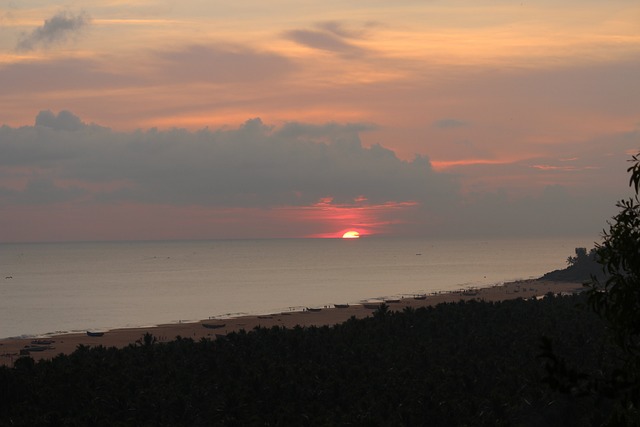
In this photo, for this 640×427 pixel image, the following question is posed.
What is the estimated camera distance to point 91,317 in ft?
579

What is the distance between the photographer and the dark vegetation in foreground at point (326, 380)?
53.3 meters

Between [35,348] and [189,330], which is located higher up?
[189,330]

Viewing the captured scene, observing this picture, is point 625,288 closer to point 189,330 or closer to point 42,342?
point 42,342

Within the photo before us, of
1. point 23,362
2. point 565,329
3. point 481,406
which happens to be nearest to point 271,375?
point 481,406

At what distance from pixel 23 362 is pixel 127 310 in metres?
126

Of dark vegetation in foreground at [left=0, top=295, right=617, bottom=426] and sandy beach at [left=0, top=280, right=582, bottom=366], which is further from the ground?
sandy beach at [left=0, top=280, right=582, bottom=366]

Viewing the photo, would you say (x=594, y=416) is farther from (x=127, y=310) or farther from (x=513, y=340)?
(x=127, y=310)

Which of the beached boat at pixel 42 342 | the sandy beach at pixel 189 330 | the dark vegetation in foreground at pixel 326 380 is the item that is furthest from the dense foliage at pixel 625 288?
the beached boat at pixel 42 342

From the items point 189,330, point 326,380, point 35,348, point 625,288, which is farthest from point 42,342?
point 625,288

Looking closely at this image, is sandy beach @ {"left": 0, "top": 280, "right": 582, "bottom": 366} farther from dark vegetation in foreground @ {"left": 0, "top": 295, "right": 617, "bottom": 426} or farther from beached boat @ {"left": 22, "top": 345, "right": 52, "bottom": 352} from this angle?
dark vegetation in foreground @ {"left": 0, "top": 295, "right": 617, "bottom": 426}

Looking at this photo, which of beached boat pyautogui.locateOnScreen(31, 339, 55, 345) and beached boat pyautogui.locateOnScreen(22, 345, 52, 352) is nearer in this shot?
beached boat pyautogui.locateOnScreen(22, 345, 52, 352)

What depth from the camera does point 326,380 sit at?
6081cm

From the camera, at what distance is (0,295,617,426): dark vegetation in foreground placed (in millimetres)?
53344

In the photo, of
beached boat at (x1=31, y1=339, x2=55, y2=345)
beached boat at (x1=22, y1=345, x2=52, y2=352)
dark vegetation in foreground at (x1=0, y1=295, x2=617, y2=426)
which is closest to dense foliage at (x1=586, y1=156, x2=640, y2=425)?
dark vegetation in foreground at (x1=0, y1=295, x2=617, y2=426)
